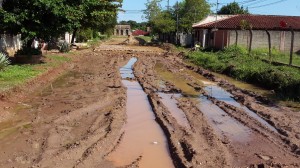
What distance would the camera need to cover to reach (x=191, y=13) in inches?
2250

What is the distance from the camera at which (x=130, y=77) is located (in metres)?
20.4

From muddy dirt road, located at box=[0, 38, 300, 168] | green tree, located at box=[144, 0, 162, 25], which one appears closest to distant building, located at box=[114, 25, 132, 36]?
green tree, located at box=[144, 0, 162, 25]

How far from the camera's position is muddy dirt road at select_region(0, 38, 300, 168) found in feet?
24.9

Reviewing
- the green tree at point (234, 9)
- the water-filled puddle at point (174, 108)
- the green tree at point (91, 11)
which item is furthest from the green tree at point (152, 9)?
the water-filled puddle at point (174, 108)

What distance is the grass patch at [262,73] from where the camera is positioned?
15.2 metres

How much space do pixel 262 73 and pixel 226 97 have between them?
4123 millimetres

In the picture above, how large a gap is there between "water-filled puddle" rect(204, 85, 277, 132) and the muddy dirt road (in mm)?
30

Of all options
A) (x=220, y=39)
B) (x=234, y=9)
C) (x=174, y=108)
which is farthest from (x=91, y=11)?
(x=234, y=9)

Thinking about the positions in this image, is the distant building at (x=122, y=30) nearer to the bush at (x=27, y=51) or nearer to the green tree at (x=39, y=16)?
the bush at (x=27, y=51)

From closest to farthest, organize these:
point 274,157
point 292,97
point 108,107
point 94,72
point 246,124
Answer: point 274,157 → point 246,124 → point 108,107 → point 292,97 → point 94,72

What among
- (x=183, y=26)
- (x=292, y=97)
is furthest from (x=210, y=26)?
(x=292, y=97)

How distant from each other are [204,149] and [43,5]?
46.2 ft

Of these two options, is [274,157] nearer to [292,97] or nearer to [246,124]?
[246,124]

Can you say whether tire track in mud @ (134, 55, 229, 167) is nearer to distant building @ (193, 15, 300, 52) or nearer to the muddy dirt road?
the muddy dirt road
